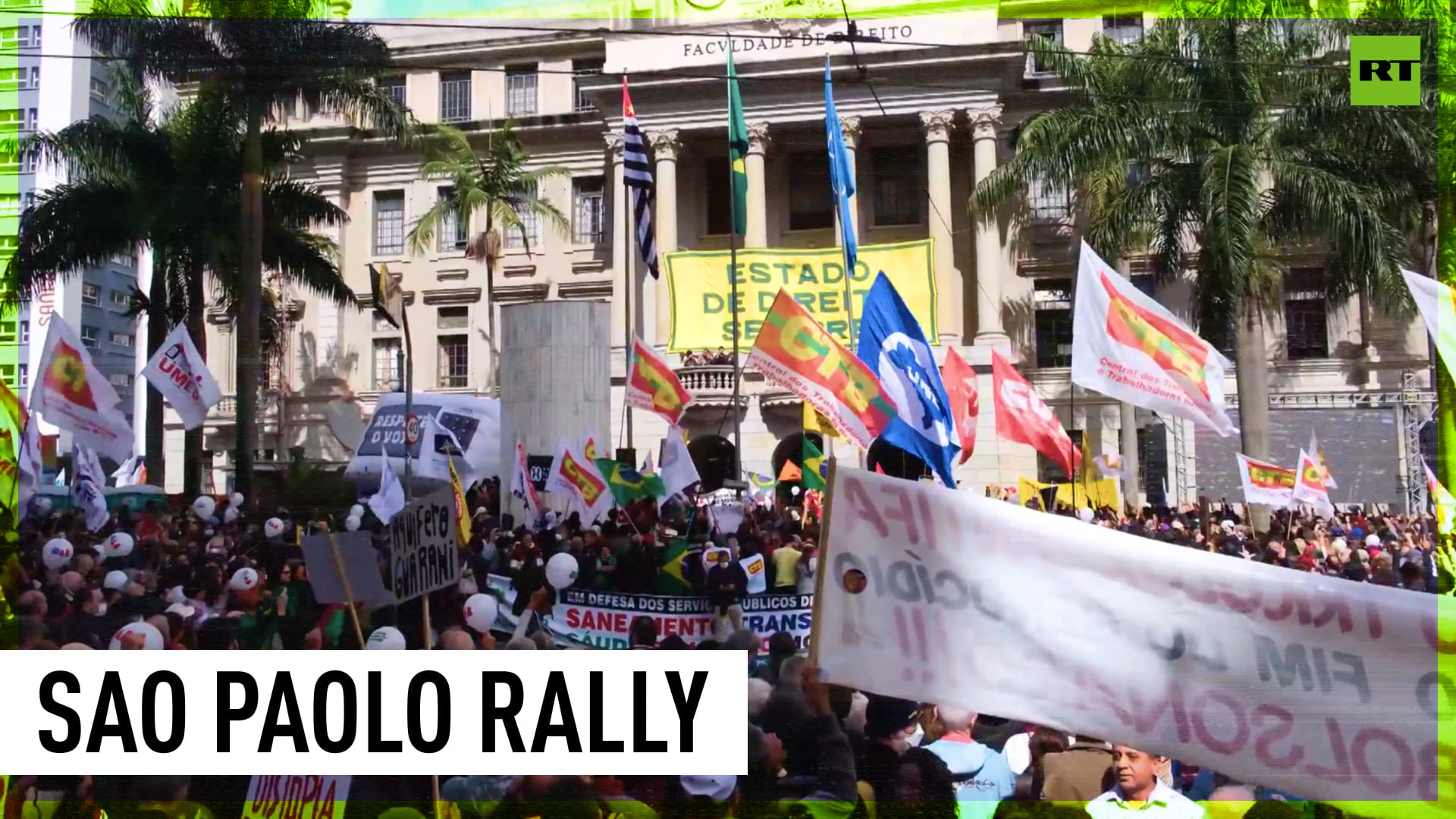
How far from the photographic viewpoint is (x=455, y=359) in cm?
583

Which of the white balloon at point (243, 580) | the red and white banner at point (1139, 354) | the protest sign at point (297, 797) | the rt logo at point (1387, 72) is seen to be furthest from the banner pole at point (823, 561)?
the red and white banner at point (1139, 354)

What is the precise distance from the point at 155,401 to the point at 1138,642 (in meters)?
4.43

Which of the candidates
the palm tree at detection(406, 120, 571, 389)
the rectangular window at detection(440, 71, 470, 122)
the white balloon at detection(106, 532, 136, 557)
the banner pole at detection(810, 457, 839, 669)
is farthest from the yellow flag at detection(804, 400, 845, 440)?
the banner pole at detection(810, 457, 839, 669)

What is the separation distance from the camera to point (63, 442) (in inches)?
241

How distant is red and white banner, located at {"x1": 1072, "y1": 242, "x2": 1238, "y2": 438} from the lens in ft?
19.6

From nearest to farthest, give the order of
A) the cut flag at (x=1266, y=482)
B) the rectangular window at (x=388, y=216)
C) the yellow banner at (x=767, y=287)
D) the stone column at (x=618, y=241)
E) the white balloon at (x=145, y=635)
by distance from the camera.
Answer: the white balloon at (x=145, y=635) < the rectangular window at (x=388, y=216) < the yellow banner at (x=767, y=287) < the stone column at (x=618, y=241) < the cut flag at (x=1266, y=482)

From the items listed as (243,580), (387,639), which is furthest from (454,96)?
(387,639)

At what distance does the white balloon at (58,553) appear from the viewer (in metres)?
4.92

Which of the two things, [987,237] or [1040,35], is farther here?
[987,237]

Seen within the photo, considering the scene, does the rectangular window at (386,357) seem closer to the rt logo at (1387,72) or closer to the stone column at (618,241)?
the stone column at (618,241)

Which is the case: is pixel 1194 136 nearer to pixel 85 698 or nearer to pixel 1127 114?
pixel 1127 114

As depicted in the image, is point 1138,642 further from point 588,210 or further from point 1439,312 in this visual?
point 588,210

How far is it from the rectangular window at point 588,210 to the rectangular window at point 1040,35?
2340mm

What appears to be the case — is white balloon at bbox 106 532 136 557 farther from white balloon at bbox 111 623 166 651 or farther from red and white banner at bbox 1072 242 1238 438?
red and white banner at bbox 1072 242 1238 438
